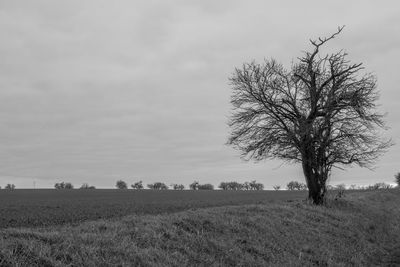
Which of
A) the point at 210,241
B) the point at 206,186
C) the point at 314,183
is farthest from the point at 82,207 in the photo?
the point at 206,186

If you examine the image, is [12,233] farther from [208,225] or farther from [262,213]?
[262,213]

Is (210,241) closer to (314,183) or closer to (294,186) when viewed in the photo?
(314,183)

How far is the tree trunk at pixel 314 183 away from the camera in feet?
97.3

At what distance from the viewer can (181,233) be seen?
40.2ft

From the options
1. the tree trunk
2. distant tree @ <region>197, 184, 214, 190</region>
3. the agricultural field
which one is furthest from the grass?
distant tree @ <region>197, 184, 214, 190</region>

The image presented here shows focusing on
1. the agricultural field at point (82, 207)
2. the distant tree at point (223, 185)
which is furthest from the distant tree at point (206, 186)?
the agricultural field at point (82, 207)

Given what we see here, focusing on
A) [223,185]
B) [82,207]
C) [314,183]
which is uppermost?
[223,185]

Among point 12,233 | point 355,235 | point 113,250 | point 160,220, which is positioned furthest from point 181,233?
point 355,235

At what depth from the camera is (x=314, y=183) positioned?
97.7 ft

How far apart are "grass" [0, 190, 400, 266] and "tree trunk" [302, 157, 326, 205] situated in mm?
7359

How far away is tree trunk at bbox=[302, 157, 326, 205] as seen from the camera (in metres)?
29.7

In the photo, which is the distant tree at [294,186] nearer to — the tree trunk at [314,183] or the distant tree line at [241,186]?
the distant tree line at [241,186]

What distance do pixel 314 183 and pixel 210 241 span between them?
1900cm

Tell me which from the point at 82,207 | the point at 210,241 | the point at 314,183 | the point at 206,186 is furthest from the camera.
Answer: the point at 206,186
